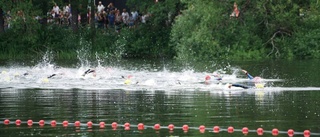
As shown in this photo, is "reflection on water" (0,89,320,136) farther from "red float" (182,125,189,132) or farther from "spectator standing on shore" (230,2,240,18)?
"spectator standing on shore" (230,2,240,18)

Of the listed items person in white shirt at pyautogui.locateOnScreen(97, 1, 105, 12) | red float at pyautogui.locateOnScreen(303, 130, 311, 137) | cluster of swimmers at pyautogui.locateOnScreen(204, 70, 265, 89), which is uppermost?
person in white shirt at pyautogui.locateOnScreen(97, 1, 105, 12)

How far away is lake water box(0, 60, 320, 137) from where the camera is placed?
74.6ft

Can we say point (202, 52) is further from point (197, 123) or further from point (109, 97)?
point (197, 123)

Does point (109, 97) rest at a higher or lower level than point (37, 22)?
lower

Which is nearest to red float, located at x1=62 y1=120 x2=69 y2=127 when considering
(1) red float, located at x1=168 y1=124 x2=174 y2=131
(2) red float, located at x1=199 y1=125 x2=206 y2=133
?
(1) red float, located at x1=168 y1=124 x2=174 y2=131

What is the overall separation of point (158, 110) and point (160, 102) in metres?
2.50

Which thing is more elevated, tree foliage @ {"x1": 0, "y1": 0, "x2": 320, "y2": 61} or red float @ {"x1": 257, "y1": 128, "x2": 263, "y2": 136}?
tree foliage @ {"x1": 0, "y1": 0, "x2": 320, "y2": 61}

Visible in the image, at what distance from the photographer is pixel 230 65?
50.6 meters

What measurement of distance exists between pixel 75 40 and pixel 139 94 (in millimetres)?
32160

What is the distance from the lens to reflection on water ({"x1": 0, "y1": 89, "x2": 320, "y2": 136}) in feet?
74.2

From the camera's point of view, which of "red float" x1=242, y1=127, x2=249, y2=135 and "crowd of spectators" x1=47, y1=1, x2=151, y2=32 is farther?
"crowd of spectators" x1=47, y1=1, x2=151, y2=32

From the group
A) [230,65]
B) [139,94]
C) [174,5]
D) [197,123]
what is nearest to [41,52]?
[174,5]

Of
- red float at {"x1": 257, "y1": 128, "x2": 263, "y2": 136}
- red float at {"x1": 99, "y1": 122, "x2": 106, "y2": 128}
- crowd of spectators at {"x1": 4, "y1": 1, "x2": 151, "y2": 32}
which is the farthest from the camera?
crowd of spectators at {"x1": 4, "y1": 1, "x2": 151, "y2": 32}

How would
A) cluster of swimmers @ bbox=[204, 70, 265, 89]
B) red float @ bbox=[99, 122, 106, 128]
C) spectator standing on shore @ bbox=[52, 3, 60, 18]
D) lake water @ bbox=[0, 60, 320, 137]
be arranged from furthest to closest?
spectator standing on shore @ bbox=[52, 3, 60, 18] → cluster of swimmers @ bbox=[204, 70, 265, 89] → red float @ bbox=[99, 122, 106, 128] → lake water @ bbox=[0, 60, 320, 137]
